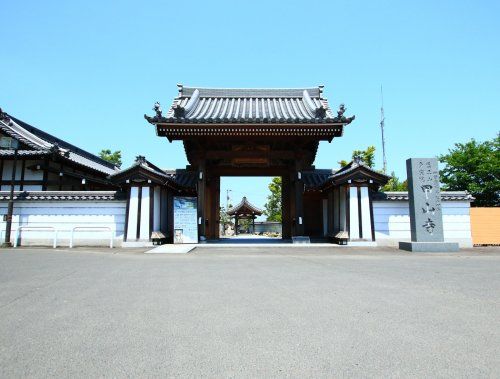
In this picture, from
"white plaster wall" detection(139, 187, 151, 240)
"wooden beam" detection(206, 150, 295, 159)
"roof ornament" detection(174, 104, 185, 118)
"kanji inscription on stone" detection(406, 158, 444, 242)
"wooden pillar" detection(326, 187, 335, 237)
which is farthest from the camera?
"wooden pillar" detection(326, 187, 335, 237)

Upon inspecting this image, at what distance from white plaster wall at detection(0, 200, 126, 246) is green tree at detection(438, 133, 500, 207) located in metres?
24.3

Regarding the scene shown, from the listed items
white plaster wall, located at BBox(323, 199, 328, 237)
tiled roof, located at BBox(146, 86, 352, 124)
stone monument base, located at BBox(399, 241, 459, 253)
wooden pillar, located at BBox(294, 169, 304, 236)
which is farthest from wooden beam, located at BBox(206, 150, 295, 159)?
stone monument base, located at BBox(399, 241, 459, 253)

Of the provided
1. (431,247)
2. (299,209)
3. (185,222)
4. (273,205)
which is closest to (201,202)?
(185,222)

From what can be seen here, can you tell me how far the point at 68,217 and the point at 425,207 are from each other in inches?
566

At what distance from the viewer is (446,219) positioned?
13688mm

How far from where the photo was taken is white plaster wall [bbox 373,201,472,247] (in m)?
13.6

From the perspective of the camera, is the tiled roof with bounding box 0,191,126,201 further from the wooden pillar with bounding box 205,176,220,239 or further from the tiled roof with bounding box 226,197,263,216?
the tiled roof with bounding box 226,197,263,216

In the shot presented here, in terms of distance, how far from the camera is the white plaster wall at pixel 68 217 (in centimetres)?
1327

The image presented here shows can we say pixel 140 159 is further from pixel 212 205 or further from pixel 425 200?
pixel 425 200

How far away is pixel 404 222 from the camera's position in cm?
1366

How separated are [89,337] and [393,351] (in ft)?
8.66

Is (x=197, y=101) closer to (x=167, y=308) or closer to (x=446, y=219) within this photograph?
(x=446, y=219)

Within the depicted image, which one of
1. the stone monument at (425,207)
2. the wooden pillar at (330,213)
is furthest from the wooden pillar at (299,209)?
the stone monument at (425,207)

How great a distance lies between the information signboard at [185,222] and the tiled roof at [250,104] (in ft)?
12.3
